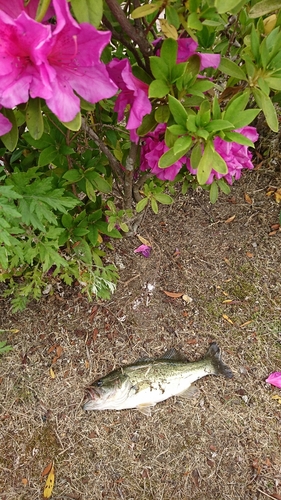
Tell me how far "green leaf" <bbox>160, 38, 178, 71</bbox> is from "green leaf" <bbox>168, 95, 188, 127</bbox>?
0.23ft

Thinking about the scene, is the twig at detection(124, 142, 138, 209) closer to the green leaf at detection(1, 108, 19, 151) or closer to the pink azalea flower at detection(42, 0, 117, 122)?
the green leaf at detection(1, 108, 19, 151)

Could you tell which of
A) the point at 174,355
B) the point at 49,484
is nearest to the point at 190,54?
the point at 174,355

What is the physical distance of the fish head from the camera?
6.11 ft

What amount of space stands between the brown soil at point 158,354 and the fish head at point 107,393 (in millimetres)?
55

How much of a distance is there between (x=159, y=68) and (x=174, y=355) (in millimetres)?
1405

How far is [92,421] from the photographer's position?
6.16 feet

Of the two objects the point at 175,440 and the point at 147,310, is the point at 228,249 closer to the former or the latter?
the point at 147,310

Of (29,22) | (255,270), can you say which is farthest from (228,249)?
(29,22)

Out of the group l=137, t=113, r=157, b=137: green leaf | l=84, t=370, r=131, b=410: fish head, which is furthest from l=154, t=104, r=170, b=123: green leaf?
l=84, t=370, r=131, b=410: fish head

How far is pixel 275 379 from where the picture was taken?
76.9 inches

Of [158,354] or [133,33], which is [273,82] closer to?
[133,33]

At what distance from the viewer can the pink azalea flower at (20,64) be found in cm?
64

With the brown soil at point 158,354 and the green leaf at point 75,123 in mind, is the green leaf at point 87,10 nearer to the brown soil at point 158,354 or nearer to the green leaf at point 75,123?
the green leaf at point 75,123

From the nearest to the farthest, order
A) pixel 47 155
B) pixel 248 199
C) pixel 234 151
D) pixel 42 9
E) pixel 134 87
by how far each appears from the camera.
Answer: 1. pixel 42 9
2. pixel 134 87
3. pixel 234 151
4. pixel 47 155
5. pixel 248 199
